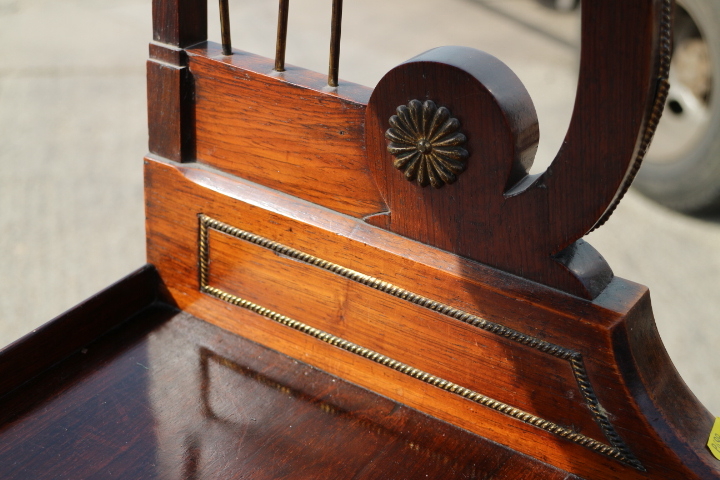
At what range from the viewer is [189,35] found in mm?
868

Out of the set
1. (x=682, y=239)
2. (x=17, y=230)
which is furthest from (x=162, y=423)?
(x=682, y=239)

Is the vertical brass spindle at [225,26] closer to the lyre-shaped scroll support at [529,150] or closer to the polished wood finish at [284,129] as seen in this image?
the polished wood finish at [284,129]

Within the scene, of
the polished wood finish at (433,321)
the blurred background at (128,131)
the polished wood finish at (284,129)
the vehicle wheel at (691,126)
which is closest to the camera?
the polished wood finish at (433,321)

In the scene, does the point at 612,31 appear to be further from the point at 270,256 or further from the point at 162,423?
the point at 162,423

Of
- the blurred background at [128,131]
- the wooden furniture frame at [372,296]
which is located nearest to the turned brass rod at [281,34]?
the wooden furniture frame at [372,296]

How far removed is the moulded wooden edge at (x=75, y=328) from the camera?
32.8 inches

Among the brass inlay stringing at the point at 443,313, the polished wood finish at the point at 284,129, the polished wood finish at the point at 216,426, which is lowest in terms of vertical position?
the polished wood finish at the point at 216,426

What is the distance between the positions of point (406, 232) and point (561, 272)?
166mm

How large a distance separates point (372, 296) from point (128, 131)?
2.18 metres

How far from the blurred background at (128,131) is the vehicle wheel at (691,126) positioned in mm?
83

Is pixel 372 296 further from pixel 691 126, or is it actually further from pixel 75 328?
pixel 691 126

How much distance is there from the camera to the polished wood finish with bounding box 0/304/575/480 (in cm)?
75

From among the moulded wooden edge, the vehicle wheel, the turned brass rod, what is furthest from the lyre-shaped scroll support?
the vehicle wheel

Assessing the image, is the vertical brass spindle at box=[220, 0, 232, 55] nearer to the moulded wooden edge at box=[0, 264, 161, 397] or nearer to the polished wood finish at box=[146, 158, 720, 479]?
the polished wood finish at box=[146, 158, 720, 479]
